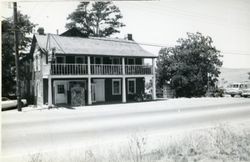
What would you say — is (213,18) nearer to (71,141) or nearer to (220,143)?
(220,143)

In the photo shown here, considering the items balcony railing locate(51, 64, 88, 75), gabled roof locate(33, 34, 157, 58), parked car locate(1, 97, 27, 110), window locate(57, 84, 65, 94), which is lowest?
parked car locate(1, 97, 27, 110)

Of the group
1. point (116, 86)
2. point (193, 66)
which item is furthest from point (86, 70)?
point (193, 66)

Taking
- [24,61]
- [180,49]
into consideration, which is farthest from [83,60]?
[180,49]

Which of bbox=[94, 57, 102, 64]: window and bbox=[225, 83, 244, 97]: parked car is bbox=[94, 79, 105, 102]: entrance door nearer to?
Answer: bbox=[94, 57, 102, 64]: window

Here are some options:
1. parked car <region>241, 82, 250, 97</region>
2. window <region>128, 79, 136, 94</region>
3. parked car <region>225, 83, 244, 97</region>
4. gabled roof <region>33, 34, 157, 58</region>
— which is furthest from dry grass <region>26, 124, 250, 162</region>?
parked car <region>225, 83, 244, 97</region>

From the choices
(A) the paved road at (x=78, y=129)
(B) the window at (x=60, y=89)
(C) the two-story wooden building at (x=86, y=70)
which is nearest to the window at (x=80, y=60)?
(C) the two-story wooden building at (x=86, y=70)

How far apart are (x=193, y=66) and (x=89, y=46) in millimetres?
7901

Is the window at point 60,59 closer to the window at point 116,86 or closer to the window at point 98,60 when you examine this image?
the window at point 98,60

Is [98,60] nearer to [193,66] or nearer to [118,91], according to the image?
[118,91]

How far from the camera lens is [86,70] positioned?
60.0 feet

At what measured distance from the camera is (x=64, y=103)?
1833cm

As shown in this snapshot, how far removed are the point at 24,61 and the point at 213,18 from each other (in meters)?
15.9

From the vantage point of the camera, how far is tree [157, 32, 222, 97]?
21719 mm

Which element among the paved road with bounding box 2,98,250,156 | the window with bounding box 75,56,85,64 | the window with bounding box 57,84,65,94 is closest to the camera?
the paved road with bounding box 2,98,250,156
